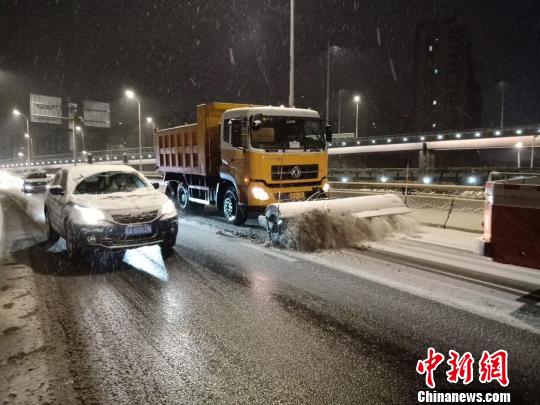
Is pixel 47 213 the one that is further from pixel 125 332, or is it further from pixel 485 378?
pixel 485 378

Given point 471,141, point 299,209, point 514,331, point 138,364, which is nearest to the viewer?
point 138,364

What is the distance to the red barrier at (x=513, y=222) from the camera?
183 inches

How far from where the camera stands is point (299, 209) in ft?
28.3

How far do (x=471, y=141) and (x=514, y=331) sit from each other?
44.6 metres

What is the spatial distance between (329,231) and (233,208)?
386cm

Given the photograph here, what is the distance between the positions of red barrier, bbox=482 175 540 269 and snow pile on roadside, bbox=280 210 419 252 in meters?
3.69

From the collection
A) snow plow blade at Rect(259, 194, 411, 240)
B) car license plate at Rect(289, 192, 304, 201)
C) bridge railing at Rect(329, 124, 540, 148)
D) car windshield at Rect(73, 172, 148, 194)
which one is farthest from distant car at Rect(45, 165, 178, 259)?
bridge railing at Rect(329, 124, 540, 148)

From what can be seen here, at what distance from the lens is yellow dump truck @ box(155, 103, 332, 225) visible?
10.5 meters

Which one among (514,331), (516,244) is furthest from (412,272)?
(514,331)

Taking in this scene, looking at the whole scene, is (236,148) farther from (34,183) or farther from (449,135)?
(449,135)

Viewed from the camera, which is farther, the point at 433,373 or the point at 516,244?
the point at 516,244

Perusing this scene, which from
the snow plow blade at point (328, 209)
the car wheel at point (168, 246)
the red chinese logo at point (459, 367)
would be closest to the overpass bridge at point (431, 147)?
the snow plow blade at point (328, 209)

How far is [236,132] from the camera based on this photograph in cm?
1057

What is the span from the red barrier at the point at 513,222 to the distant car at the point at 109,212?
17.6 ft
